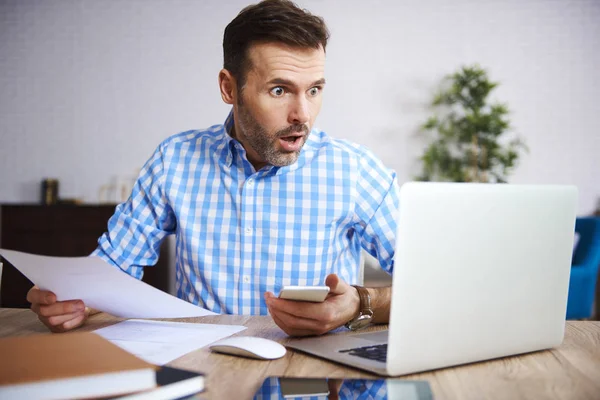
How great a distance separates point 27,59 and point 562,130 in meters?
4.88

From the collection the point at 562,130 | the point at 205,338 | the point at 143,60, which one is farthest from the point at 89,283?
the point at 562,130

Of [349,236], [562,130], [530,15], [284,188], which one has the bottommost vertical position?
[349,236]

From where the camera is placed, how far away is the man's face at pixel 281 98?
1.51m

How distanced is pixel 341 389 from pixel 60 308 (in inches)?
25.9

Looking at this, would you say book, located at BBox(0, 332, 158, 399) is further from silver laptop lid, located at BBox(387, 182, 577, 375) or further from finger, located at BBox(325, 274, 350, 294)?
finger, located at BBox(325, 274, 350, 294)

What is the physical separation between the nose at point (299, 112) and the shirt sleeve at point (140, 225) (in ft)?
1.38

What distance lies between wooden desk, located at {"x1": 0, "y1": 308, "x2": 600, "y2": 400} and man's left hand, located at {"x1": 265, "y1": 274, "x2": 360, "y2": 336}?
0.04m

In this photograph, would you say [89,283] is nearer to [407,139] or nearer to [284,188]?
[284,188]

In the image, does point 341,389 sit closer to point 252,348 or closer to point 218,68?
point 252,348

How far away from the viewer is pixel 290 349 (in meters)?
0.97

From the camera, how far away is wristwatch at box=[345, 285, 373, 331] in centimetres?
115

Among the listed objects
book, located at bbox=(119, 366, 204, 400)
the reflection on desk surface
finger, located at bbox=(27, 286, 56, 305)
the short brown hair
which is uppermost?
the short brown hair

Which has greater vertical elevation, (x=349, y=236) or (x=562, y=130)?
(x=562, y=130)

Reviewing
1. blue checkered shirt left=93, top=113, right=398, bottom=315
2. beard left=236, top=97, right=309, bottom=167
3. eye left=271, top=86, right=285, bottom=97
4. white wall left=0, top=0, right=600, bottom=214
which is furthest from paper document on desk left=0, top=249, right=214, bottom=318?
white wall left=0, top=0, right=600, bottom=214
